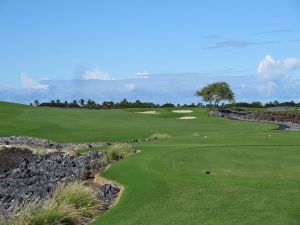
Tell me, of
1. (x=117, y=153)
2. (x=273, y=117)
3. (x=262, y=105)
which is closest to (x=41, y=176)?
(x=117, y=153)

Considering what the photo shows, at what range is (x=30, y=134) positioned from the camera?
1538 inches

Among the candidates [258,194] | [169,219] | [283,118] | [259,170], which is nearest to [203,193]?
[258,194]

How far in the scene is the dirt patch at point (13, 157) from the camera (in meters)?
22.1

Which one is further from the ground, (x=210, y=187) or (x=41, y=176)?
(x=210, y=187)

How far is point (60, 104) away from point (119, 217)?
8241 centimetres

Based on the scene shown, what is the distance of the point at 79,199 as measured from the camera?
12.0 meters

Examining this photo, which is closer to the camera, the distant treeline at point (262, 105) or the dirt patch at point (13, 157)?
the dirt patch at point (13, 157)

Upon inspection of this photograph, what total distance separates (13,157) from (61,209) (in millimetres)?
14471

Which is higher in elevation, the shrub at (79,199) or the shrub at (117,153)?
the shrub at (117,153)

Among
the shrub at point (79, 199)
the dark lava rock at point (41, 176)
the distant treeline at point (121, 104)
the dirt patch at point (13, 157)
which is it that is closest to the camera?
the shrub at point (79, 199)

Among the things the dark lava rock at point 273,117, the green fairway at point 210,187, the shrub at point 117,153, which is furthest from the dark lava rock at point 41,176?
the dark lava rock at point 273,117

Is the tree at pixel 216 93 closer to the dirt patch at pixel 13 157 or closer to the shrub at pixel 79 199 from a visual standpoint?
the dirt patch at pixel 13 157

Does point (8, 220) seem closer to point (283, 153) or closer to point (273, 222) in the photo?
point (273, 222)

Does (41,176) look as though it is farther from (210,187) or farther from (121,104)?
(121,104)
